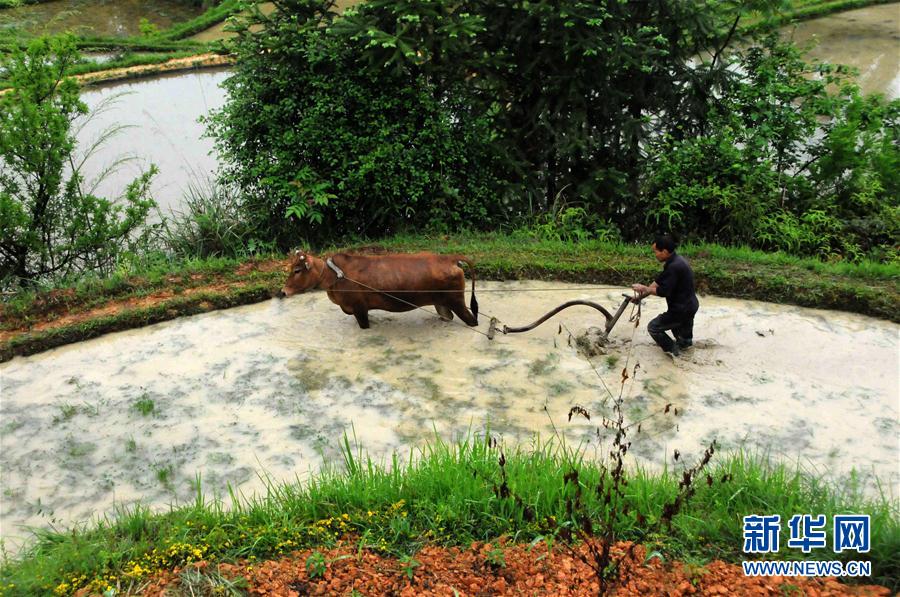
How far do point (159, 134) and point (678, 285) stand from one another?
9.83 m

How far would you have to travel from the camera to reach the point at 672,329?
21.5ft

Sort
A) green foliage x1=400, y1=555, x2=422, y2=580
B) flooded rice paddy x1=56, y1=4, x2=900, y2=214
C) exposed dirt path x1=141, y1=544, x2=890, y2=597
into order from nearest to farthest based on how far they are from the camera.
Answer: exposed dirt path x1=141, y1=544, x2=890, y2=597, green foliage x1=400, y1=555, x2=422, y2=580, flooded rice paddy x1=56, y1=4, x2=900, y2=214

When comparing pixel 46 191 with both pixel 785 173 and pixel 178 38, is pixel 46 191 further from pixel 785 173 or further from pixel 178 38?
pixel 178 38

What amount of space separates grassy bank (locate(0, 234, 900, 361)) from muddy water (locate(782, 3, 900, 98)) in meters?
7.51

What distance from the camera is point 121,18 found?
2009 centimetres

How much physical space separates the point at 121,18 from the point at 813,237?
1851 centimetres

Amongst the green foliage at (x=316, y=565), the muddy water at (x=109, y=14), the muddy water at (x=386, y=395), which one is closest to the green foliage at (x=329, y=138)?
the muddy water at (x=386, y=395)

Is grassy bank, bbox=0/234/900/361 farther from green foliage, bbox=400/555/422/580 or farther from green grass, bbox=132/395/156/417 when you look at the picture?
green foliage, bbox=400/555/422/580

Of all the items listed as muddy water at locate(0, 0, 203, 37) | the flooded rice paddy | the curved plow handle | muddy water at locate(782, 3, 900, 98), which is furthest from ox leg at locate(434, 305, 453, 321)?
muddy water at locate(0, 0, 203, 37)

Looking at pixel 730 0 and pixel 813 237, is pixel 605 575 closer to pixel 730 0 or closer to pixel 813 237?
pixel 813 237

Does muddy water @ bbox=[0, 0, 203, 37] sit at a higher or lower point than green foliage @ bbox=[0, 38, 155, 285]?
higher

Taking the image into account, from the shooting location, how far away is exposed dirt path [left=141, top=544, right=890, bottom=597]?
148 inches

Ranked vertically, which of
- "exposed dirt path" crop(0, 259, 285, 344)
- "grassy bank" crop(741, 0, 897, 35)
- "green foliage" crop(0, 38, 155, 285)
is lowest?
"exposed dirt path" crop(0, 259, 285, 344)

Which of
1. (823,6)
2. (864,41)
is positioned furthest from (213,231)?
(823,6)
